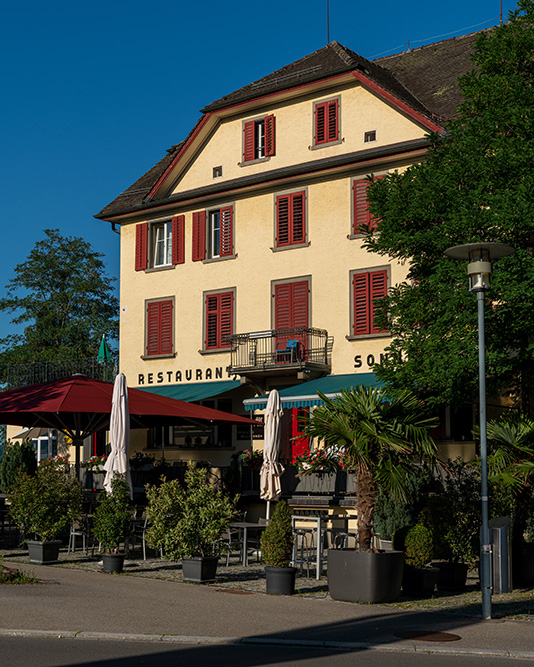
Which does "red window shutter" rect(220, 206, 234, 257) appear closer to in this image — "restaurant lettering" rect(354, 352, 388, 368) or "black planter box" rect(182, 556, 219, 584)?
"restaurant lettering" rect(354, 352, 388, 368)

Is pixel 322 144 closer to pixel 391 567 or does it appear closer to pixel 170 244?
pixel 170 244

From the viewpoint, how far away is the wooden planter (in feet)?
41.0

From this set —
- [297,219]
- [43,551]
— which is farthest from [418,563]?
[297,219]

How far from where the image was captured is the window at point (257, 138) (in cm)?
2872

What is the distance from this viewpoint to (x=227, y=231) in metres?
29.1

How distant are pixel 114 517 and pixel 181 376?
13921 millimetres

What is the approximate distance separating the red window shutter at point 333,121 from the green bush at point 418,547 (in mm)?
16086

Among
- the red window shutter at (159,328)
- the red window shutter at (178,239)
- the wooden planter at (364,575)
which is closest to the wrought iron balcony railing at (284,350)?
the red window shutter at (159,328)

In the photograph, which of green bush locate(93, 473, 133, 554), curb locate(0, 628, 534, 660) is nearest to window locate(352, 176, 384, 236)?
green bush locate(93, 473, 133, 554)

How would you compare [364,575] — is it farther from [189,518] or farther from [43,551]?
[43,551]

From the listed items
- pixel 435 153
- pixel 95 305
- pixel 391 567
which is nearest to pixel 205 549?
pixel 391 567

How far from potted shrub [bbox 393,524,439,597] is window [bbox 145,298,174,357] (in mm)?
17179

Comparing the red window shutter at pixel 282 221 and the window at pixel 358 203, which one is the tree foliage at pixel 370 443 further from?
the red window shutter at pixel 282 221

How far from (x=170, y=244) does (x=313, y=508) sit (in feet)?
41.0
